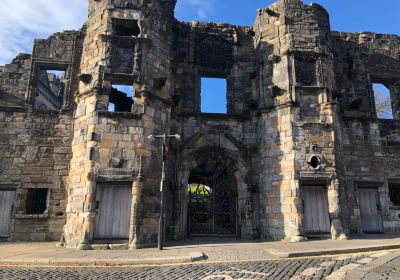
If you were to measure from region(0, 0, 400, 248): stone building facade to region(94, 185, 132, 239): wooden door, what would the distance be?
30 mm

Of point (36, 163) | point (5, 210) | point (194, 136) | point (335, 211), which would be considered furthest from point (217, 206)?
point (5, 210)

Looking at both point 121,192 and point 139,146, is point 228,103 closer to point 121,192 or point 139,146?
point 139,146

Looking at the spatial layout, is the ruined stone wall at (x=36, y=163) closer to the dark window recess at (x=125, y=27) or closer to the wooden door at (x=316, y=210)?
the dark window recess at (x=125, y=27)

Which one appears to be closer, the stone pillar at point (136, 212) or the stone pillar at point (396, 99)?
the stone pillar at point (136, 212)

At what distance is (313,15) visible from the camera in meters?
13.5

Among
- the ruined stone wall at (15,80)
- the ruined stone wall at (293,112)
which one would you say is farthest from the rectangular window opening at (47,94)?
the ruined stone wall at (293,112)

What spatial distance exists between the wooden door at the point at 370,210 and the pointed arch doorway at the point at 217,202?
510cm

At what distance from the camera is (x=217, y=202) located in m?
13.5

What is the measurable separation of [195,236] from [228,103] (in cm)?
551

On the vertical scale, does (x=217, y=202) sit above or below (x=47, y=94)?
below

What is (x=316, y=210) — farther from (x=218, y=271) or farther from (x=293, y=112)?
(x=218, y=271)

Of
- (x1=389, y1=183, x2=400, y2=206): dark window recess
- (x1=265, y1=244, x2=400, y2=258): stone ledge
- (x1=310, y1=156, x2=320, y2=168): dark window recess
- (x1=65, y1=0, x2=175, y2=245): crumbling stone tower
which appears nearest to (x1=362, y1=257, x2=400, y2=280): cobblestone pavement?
(x1=265, y1=244, x2=400, y2=258): stone ledge

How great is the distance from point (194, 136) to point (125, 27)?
482cm

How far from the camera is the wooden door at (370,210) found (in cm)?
1350
